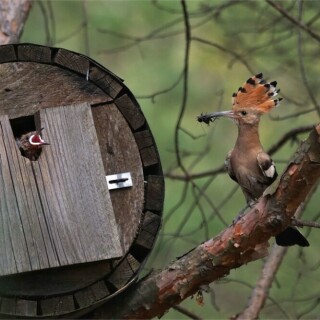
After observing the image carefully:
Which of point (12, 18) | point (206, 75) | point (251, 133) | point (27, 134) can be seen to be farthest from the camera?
point (206, 75)

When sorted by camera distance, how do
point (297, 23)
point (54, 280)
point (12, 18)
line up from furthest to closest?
point (297, 23) < point (12, 18) < point (54, 280)

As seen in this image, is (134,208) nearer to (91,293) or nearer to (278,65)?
(91,293)

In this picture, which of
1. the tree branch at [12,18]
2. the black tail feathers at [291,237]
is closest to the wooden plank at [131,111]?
the black tail feathers at [291,237]

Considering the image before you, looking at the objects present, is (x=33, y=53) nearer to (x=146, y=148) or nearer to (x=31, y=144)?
(x=31, y=144)

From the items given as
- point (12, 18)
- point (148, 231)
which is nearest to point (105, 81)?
point (148, 231)

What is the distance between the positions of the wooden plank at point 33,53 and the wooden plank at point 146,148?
1.53ft

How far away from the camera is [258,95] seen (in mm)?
4211

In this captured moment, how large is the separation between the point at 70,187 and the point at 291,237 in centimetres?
89

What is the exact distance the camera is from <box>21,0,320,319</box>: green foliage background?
6082mm

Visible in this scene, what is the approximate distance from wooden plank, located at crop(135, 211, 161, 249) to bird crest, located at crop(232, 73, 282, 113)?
64cm

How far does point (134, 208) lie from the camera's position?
400 centimetres

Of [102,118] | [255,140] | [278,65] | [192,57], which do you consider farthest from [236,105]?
[192,57]

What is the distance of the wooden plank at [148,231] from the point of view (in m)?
3.95

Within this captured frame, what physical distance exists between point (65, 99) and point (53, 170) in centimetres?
31
